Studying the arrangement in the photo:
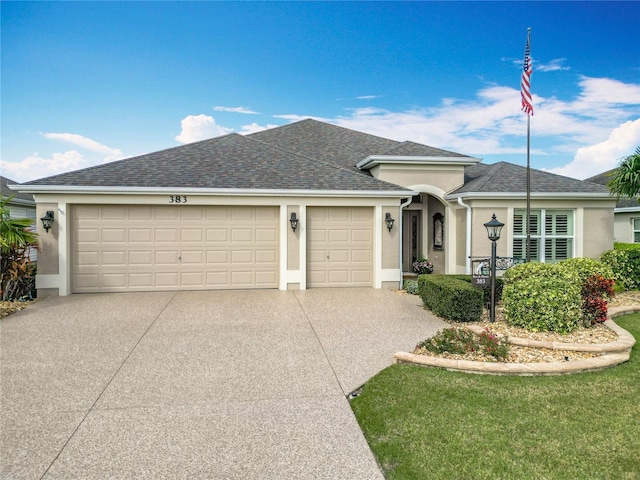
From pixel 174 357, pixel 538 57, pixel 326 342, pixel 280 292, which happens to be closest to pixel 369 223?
pixel 280 292

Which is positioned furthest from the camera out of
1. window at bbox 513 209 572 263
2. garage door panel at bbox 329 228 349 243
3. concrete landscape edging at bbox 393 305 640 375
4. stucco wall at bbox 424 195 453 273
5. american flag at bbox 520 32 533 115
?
stucco wall at bbox 424 195 453 273

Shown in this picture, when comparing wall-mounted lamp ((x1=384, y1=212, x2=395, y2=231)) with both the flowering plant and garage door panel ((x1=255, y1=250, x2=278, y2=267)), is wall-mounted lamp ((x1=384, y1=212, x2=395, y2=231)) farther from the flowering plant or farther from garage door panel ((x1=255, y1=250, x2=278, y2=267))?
the flowering plant

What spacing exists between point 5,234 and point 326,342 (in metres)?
8.49

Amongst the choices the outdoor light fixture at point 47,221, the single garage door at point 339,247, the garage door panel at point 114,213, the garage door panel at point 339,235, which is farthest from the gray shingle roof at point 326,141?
the outdoor light fixture at point 47,221

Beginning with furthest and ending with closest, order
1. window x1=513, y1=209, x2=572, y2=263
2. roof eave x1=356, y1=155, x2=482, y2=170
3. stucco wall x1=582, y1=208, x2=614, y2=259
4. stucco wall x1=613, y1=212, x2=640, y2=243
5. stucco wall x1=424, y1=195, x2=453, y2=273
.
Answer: stucco wall x1=613, y1=212, x2=640, y2=243, stucco wall x1=424, y1=195, x2=453, y2=273, roof eave x1=356, y1=155, x2=482, y2=170, stucco wall x1=582, y1=208, x2=614, y2=259, window x1=513, y1=209, x2=572, y2=263

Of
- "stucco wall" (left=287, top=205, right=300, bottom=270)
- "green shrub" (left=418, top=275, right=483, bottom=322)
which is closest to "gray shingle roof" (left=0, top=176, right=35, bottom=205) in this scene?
"stucco wall" (left=287, top=205, right=300, bottom=270)

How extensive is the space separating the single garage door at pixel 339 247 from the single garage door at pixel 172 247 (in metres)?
1.13

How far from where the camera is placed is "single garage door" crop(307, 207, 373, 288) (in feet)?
41.0

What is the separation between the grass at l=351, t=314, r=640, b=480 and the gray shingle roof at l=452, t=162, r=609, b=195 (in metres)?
9.07

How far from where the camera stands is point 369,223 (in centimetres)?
1276

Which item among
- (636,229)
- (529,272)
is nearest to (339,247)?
(529,272)

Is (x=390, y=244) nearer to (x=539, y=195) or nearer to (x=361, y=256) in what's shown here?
(x=361, y=256)

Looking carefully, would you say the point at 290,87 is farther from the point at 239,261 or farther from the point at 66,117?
the point at 239,261

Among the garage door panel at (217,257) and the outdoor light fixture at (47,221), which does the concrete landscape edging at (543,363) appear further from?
the outdoor light fixture at (47,221)
